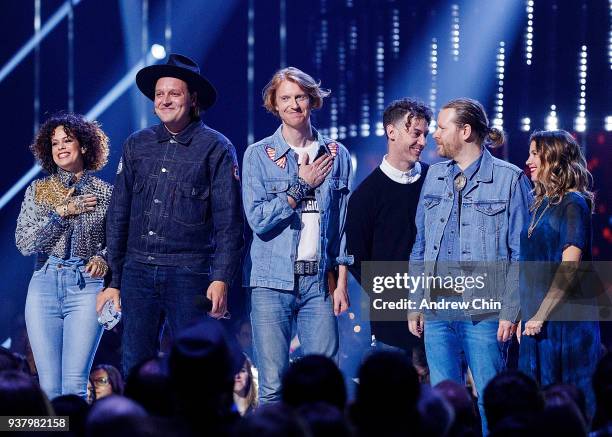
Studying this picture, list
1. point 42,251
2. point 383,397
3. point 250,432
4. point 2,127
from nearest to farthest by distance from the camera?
point 250,432 → point 383,397 → point 42,251 → point 2,127


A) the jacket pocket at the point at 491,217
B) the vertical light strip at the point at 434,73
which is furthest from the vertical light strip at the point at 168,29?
the jacket pocket at the point at 491,217

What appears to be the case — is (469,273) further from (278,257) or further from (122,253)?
(122,253)

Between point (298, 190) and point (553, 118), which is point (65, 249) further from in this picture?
point (553, 118)

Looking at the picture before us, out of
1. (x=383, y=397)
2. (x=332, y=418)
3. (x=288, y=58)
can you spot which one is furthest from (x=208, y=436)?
(x=288, y=58)

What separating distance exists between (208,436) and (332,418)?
351 mm

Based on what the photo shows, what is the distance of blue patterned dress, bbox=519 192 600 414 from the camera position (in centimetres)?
500

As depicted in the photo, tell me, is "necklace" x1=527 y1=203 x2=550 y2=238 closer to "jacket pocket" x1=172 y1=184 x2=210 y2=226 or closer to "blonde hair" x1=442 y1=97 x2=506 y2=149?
"blonde hair" x1=442 y1=97 x2=506 y2=149

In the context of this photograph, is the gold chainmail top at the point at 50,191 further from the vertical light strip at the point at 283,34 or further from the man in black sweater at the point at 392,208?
the vertical light strip at the point at 283,34

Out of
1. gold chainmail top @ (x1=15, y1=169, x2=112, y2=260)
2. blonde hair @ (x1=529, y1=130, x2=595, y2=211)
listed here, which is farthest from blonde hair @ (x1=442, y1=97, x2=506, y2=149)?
gold chainmail top @ (x1=15, y1=169, x2=112, y2=260)

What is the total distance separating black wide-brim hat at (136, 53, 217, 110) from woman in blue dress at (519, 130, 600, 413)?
178 cm

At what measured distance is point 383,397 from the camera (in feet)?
10.4

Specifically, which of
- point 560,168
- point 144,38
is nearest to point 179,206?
point 560,168

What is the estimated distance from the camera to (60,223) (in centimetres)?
552

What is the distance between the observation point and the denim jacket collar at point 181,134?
5.26m
